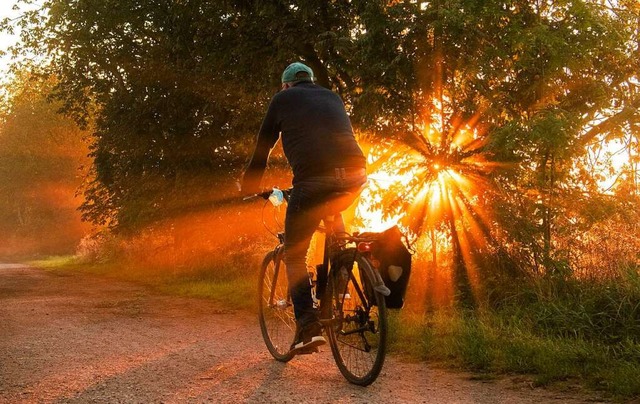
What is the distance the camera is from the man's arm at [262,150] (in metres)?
4.57

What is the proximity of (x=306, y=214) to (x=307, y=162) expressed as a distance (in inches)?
16.0

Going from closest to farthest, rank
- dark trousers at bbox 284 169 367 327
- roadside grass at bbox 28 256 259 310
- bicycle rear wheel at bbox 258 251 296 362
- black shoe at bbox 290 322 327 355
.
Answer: dark trousers at bbox 284 169 367 327
black shoe at bbox 290 322 327 355
bicycle rear wheel at bbox 258 251 296 362
roadside grass at bbox 28 256 259 310

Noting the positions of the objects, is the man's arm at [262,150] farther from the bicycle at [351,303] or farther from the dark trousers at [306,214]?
the dark trousers at [306,214]

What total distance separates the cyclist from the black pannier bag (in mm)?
429

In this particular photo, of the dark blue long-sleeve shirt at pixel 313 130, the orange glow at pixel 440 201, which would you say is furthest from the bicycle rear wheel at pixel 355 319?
Result: the orange glow at pixel 440 201

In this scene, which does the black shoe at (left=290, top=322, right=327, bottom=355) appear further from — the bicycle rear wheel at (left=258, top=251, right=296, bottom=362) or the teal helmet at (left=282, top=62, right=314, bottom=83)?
the teal helmet at (left=282, top=62, right=314, bottom=83)

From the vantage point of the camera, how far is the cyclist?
4348mm

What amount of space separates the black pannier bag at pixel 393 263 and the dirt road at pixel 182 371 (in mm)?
670

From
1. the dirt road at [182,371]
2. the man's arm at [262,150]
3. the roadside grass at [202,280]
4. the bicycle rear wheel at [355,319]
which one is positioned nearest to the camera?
the dirt road at [182,371]

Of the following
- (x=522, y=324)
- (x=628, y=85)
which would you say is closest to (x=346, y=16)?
(x=628, y=85)

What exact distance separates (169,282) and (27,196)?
4670cm

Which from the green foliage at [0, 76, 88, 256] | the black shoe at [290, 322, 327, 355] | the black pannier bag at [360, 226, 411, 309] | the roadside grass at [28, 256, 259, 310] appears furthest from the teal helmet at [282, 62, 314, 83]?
the green foliage at [0, 76, 88, 256]

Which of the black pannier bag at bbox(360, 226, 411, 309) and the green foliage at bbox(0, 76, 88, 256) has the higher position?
the green foliage at bbox(0, 76, 88, 256)

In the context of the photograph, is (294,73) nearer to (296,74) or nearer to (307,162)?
(296,74)
